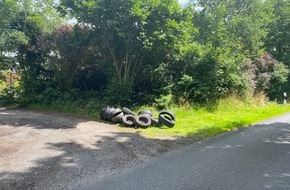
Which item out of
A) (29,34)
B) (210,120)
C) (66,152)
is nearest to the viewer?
(66,152)

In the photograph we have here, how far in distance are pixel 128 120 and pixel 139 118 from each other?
19.2 inches

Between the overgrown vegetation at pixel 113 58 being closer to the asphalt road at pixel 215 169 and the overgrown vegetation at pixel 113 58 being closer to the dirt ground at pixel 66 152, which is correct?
the dirt ground at pixel 66 152

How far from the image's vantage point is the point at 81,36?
13500 mm

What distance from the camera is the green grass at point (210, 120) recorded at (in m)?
8.65

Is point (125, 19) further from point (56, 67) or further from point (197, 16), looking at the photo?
point (197, 16)

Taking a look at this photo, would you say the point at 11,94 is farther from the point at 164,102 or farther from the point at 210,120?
the point at 210,120

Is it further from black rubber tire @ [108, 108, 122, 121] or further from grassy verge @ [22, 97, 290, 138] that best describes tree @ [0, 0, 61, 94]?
black rubber tire @ [108, 108, 122, 121]

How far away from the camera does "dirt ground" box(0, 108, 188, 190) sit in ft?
14.8

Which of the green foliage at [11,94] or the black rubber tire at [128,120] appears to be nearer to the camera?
the black rubber tire at [128,120]

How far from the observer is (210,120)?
424 inches

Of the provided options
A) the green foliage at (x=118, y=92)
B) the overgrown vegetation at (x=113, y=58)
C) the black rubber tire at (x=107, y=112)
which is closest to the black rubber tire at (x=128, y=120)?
the black rubber tire at (x=107, y=112)

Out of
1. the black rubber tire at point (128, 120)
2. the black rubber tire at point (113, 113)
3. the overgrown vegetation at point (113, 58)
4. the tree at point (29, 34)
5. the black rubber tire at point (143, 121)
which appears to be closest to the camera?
the black rubber tire at point (143, 121)

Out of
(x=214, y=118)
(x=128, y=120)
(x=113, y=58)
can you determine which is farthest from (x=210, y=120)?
(x=113, y=58)

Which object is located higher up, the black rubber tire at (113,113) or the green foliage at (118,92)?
the green foliage at (118,92)
